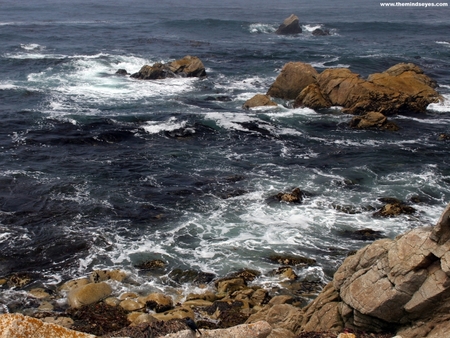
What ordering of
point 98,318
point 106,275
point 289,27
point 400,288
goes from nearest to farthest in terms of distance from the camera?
point 400,288
point 98,318
point 106,275
point 289,27

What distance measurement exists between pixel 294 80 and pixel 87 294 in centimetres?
3672

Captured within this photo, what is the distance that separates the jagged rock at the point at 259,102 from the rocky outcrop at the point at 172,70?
14.8 metres

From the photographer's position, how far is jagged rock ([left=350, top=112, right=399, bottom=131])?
45.5 meters

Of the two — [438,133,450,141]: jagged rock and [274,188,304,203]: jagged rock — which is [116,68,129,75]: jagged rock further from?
[438,133,450,141]: jagged rock

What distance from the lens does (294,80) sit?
53.1 m

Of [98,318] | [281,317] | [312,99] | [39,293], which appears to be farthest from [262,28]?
[281,317]

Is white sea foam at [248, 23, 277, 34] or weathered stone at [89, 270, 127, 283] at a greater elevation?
white sea foam at [248, 23, 277, 34]

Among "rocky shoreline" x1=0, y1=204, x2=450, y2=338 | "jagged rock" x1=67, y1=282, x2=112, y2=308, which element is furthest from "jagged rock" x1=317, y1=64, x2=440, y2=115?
"jagged rock" x1=67, y1=282, x2=112, y2=308

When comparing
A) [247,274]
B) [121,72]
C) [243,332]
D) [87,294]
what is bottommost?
[247,274]

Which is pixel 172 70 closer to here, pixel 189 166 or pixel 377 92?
pixel 377 92

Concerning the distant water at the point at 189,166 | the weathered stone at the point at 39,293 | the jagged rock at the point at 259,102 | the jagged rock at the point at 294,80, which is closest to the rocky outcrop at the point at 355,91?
the jagged rock at the point at 294,80

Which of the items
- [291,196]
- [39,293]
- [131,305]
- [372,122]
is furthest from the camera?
[372,122]

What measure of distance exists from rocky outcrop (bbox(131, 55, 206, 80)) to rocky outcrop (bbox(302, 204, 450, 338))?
49803 mm

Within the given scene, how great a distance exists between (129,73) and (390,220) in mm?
45996
